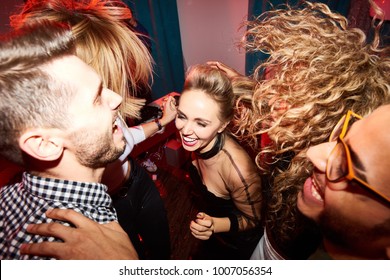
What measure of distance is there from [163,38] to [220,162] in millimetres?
2934

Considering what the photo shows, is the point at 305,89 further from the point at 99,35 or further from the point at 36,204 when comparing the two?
the point at 36,204

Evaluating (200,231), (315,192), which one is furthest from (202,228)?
(315,192)

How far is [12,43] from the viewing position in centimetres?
94

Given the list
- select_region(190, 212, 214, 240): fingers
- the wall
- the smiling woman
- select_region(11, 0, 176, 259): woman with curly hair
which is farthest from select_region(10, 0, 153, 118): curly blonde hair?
the wall

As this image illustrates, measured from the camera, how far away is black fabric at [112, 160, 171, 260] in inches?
70.8

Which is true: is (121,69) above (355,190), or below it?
above

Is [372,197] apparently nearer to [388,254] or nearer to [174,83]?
[388,254]

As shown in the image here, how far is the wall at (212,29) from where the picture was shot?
3662 millimetres

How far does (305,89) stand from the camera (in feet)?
4.35

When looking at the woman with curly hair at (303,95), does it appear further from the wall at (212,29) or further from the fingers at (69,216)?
the wall at (212,29)

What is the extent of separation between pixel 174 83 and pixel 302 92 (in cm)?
343
